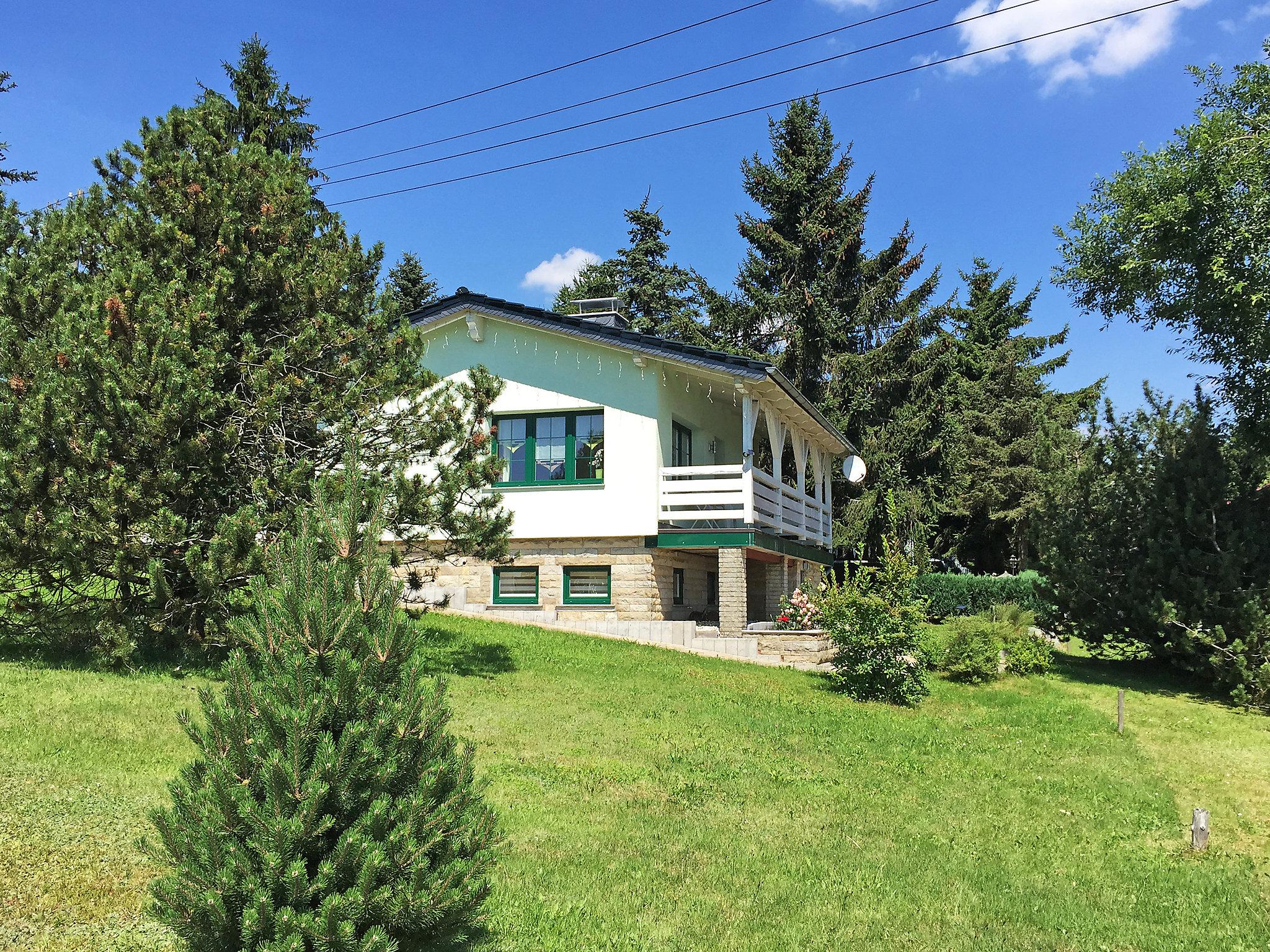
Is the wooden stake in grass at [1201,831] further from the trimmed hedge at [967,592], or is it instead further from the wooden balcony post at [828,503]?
the trimmed hedge at [967,592]

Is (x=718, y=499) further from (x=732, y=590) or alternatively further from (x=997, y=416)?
(x=997, y=416)

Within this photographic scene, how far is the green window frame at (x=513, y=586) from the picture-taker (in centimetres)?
2117

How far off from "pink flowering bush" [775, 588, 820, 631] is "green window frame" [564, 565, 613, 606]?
12.2 ft

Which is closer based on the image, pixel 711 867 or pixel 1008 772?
pixel 711 867

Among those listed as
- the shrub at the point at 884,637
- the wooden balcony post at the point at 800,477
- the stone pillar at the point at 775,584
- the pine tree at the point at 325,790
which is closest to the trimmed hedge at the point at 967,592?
the stone pillar at the point at 775,584

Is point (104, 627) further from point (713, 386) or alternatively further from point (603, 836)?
point (713, 386)

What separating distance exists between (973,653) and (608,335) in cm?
956

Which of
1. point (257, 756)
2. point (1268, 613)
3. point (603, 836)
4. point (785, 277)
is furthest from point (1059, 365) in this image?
point (257, 756)

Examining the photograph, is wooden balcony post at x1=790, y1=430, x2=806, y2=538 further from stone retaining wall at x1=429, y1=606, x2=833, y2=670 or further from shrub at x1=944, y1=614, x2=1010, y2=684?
shrub at x1=944, y1=614, x2=1010, y2=684

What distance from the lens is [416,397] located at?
13.2m

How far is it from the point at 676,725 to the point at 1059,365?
119 feet

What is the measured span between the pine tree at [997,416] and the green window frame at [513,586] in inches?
679

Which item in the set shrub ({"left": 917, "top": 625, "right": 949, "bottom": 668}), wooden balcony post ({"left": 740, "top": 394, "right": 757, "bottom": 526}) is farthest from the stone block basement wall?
shrub ({"left": 917, "top": 625, "right": 949, "bottom": 668})

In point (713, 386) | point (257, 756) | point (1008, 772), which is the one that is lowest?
point (1008, 772)
